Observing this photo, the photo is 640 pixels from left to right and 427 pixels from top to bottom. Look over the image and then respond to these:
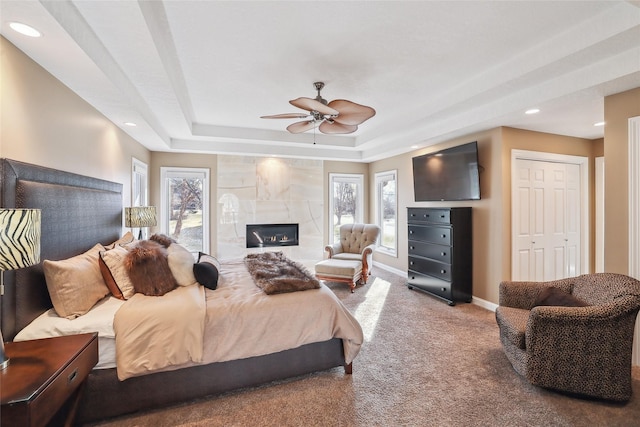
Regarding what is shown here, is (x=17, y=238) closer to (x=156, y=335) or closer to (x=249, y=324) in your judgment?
(x=156, y=335)

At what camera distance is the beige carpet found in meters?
1.86

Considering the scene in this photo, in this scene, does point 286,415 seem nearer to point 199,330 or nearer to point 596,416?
point 199,330

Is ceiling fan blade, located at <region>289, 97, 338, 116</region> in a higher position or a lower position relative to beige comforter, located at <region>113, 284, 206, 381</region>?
higher

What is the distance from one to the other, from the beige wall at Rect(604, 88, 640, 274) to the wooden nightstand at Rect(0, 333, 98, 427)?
406 centimetres

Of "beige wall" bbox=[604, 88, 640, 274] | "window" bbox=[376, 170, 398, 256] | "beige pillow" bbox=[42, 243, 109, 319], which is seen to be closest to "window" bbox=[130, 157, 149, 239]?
"beige pillow" bbox=[42, 243, 109, 319]

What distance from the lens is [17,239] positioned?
1226 millimetres

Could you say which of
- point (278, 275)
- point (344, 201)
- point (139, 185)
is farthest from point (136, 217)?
point (344, 201)

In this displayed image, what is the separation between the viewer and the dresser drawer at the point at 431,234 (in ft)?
13.2

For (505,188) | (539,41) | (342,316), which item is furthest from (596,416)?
(539,41)

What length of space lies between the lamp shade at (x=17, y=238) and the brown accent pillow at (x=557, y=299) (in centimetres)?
338

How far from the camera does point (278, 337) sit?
2139mm

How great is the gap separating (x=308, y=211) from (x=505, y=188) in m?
3.68

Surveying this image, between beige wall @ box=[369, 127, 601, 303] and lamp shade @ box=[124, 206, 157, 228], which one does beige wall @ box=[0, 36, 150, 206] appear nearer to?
lamp shade @ box=[124, 206, 157, 228]

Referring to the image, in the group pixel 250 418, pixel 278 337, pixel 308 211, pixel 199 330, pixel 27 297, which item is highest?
pixel 308 211
